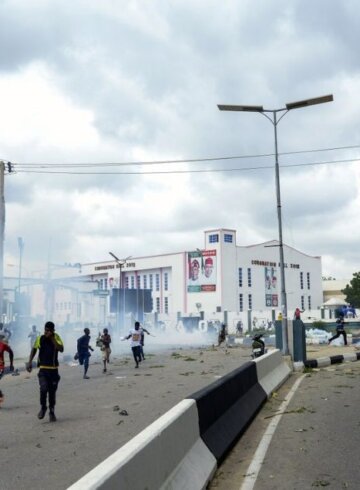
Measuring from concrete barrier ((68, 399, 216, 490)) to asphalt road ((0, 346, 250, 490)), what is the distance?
144cm

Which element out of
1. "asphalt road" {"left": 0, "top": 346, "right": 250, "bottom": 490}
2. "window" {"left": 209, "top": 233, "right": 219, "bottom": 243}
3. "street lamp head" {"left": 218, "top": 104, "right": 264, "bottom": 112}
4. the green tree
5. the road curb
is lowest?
"asphalt road" {"left": 0, "top": 346, "right": 250, "bottom": 490}

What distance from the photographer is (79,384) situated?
16.8 m

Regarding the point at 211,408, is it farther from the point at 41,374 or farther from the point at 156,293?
the point at 156,293

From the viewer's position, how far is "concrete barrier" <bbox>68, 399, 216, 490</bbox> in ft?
12.0

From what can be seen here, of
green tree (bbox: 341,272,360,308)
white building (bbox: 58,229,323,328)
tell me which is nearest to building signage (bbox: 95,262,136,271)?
white building (bbox: 58,229,323,328)

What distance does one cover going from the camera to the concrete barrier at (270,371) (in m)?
12.3

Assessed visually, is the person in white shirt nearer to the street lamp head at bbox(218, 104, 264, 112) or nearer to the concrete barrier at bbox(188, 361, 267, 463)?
the street lamp head at bbox(218, 104, 264, 112)

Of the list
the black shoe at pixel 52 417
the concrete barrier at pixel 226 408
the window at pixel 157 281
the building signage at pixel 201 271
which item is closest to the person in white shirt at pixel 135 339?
the concrete barrier at pixel 226 408

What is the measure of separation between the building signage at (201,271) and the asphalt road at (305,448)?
66.5 metres

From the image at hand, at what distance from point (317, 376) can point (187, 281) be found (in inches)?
2563

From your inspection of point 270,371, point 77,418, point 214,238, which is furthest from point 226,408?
point 214,238

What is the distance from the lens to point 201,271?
80938 mm

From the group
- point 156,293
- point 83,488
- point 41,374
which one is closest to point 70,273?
point 156,293

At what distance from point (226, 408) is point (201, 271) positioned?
72775 mm
